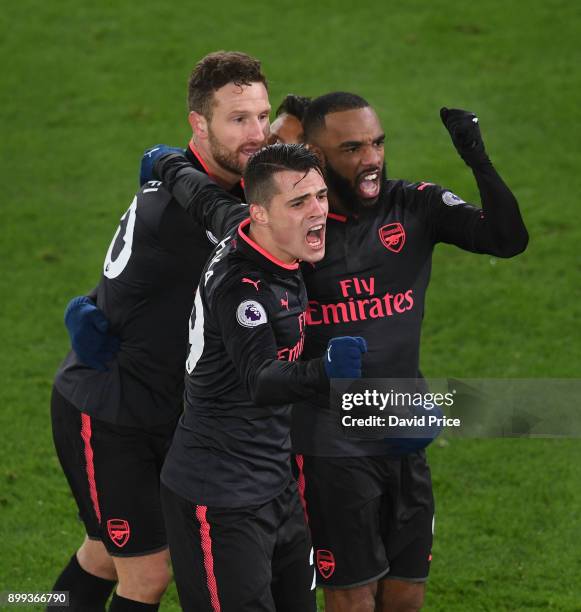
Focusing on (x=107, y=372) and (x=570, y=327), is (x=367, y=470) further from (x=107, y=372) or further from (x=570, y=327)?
(x=570, y=327)

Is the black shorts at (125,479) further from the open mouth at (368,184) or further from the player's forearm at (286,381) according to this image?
the player's forearm at (286,381)

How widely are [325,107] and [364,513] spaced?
1.64 m

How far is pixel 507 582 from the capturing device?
7031mm

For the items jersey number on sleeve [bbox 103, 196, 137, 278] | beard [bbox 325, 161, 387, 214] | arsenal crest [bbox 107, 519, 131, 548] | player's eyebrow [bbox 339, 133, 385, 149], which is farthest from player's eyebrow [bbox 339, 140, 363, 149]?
arsenal crest [bbox 107, 519, 131, 548]

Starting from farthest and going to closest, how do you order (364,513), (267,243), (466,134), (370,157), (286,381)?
1. (364,513)
2. (370,157)
3. (466,134)
4. (267,243)
5. (286,381)

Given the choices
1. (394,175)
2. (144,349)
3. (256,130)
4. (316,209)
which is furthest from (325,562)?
(394,175)

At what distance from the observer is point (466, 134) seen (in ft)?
17.4

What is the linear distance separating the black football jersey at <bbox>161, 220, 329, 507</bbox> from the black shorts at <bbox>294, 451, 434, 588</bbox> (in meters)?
0.46

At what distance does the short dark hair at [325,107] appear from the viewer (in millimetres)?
5641

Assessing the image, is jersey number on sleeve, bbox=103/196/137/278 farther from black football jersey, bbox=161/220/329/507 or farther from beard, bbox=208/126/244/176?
black football jersey, bbox=161/220/329/507

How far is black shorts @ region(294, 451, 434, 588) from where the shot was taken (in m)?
5.67

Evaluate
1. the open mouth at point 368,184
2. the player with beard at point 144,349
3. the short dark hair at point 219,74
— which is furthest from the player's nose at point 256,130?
the open mouth at point 368,184

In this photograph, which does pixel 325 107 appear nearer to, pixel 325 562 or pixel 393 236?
pixel 393 236

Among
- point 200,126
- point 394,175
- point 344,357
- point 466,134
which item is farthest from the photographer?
point 394,175
